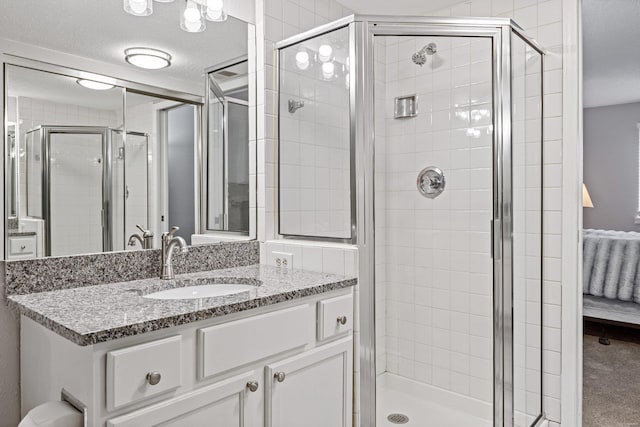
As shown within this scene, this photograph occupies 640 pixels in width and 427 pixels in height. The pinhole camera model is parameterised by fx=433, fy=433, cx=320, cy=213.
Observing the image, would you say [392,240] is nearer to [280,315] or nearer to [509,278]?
[509,278]

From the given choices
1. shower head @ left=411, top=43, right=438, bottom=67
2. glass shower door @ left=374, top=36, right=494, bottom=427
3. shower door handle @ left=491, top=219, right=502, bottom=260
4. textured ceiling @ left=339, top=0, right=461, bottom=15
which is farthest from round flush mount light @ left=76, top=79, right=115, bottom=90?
shower door handle @ left=491, top=219, right=502, bottom=260

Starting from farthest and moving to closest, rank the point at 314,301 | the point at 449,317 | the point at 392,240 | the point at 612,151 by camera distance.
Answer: the point at 612,151 → the point at 449,317 → the point at 392,240 → the point at 314,301

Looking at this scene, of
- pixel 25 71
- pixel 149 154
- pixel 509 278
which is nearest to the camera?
pixel 25 71

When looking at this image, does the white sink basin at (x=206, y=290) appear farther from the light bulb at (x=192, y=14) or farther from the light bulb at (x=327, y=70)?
the light bulb at (x=192, y=14)

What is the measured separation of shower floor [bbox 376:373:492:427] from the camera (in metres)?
2.16

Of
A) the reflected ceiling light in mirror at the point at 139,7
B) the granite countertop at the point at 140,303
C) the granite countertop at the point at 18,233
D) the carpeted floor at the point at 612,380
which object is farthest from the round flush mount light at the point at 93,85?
the carpeted floor at the point at 612,380

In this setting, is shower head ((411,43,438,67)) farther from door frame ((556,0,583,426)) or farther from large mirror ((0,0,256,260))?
large mirror ((0,0,256,260))

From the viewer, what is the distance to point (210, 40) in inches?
79.1

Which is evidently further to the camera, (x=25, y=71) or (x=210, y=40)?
(x=210, y=40)

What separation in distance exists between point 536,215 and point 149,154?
180 cm

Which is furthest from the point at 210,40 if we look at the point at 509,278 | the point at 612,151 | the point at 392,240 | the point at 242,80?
the point at 612,151

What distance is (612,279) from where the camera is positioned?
357 centimetres

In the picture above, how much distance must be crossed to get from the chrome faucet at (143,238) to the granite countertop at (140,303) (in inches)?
5.9

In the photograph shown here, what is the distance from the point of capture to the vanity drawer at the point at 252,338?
1.28 m
